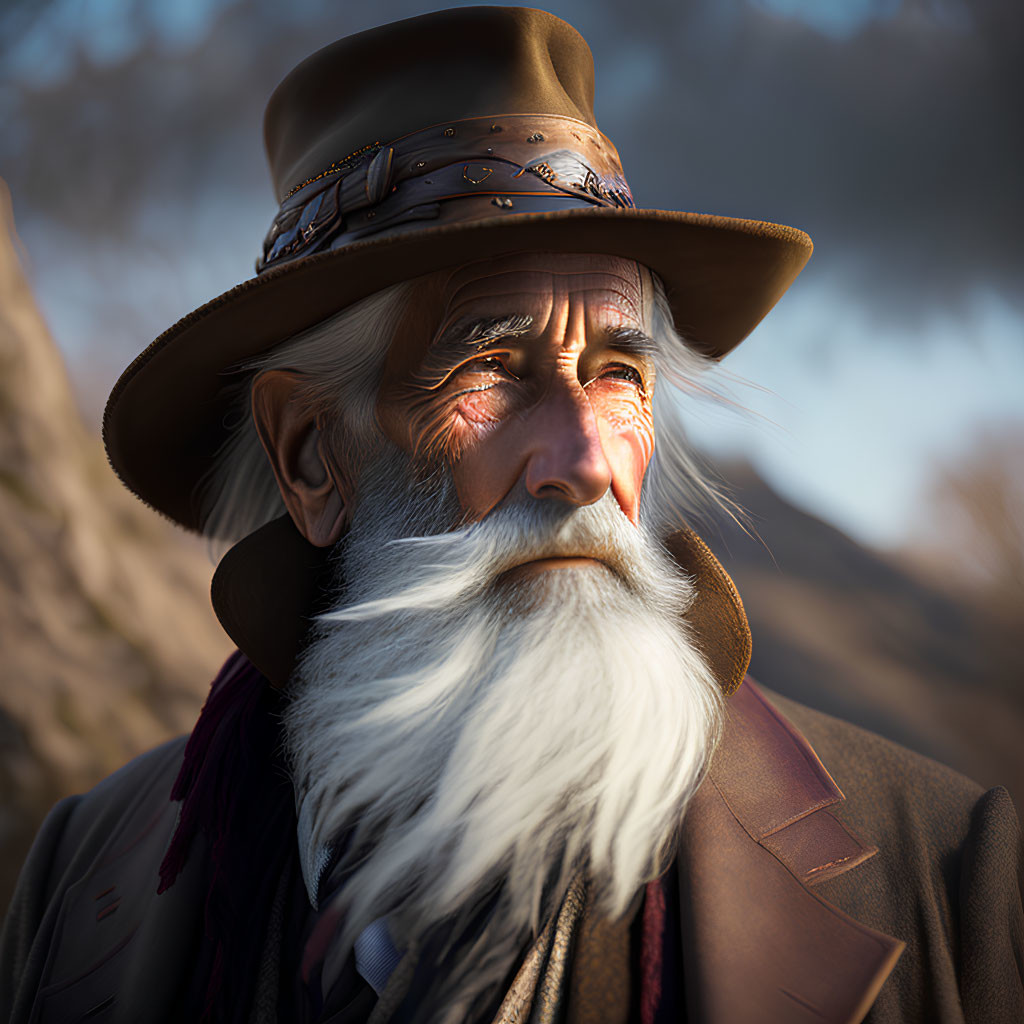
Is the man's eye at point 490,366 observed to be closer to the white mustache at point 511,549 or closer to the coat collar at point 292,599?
the white mustache at point 511,549

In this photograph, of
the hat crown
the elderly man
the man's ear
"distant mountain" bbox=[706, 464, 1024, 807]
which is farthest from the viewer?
"distant mountain" bbox=[706, 464, 1024, 807]

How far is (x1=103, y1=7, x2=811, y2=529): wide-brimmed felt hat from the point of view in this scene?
1.13 m

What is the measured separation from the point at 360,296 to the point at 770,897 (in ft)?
3.76

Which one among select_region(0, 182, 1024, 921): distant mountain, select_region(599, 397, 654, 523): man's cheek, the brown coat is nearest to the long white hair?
select_region(599, 397, 654, 523): man's cheek

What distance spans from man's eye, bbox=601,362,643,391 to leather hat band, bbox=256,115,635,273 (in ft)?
0.89

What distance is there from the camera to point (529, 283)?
1.18 meters

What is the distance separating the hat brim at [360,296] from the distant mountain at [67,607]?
3.33 feet

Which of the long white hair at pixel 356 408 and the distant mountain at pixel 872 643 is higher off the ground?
the long white hair at pixel 356 408

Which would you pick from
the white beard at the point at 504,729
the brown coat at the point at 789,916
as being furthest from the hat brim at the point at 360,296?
the brown coat at the point at 789,916

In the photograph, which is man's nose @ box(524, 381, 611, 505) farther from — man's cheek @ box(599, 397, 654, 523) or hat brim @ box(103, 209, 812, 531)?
hat brim @ box(103, 209, 812, 531)

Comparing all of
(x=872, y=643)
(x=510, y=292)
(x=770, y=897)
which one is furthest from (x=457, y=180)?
(x=872, y=643)

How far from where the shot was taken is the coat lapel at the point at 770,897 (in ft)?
2.92

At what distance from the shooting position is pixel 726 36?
2.02 m

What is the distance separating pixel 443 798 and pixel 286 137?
50.1 inches
